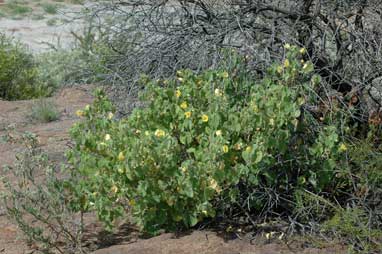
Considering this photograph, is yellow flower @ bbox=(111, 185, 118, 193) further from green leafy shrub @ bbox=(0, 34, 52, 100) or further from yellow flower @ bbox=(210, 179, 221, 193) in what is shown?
green leafy shrub @ bbox=(0, 34, 52, 100)

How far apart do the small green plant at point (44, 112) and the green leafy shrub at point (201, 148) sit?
3.93m

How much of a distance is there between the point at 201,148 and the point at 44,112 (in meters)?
4.64

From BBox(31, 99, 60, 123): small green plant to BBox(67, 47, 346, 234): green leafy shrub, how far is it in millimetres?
3930

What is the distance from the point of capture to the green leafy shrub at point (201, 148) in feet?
16.0

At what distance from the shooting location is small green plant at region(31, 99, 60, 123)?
932cm

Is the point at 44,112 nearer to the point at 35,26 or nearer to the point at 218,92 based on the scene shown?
the point at 218,92

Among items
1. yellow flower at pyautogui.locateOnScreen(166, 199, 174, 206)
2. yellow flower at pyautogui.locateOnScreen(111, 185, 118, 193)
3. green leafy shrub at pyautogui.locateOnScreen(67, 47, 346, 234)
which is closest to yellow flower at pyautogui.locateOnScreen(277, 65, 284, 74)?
green leafy shrub at pyautogui.locateOnScreen(67, 47, 346, 234)

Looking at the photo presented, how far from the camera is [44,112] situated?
932cm

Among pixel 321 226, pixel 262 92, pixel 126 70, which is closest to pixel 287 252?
pixel 321 226

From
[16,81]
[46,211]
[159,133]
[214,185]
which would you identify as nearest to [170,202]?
[214,185]

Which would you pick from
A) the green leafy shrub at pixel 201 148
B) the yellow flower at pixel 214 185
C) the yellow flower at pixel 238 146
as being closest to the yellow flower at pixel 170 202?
the green leafy shrub at pixel 201 148

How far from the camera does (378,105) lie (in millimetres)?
6078

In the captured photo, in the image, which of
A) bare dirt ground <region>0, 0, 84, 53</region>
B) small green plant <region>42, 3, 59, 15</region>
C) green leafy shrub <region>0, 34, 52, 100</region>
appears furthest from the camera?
small green plant <region>42, 3, 59, 15</region>

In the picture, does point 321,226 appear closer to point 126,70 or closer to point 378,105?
point 378,105
